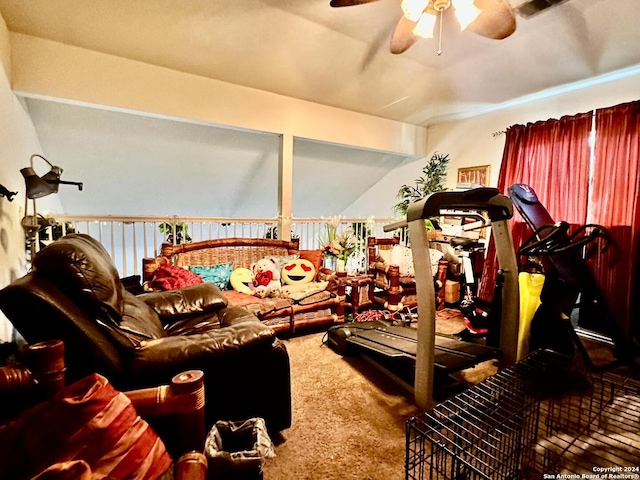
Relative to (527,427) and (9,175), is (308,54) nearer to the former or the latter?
(9,175)

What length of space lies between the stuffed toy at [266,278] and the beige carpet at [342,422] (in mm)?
707

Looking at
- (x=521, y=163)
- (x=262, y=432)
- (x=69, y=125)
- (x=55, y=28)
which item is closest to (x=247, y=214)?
(x=69, y=125)

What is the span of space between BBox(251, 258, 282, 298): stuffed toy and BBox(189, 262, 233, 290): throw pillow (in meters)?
0.29

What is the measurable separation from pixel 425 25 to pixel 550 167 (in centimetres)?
255

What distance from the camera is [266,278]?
330 cm

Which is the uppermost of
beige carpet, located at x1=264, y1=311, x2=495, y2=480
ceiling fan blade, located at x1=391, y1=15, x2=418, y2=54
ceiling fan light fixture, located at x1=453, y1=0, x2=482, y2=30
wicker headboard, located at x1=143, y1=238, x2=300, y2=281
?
ceiling fan blade, located at x1=391, y1=15, x2=418, y2=54

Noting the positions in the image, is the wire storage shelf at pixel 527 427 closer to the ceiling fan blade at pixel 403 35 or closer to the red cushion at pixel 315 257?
the red cushion at pixel 315 257

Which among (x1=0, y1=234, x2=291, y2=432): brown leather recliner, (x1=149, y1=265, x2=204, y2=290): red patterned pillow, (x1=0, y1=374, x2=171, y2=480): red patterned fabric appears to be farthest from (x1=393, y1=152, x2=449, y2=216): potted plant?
(x1=0, y1=374, x2=171, y2=480): red patterned fabric

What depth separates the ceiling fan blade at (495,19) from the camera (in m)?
1.92

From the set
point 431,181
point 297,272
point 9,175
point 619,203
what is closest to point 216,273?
point 297,272

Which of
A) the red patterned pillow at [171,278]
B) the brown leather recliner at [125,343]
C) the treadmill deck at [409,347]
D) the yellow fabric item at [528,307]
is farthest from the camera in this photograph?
the red patterned pillow at [171,278]

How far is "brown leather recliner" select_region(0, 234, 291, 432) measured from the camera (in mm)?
1131

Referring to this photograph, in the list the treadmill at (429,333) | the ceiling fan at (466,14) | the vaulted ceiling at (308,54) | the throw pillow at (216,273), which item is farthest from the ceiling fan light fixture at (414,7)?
the throw pillow at (216,273)

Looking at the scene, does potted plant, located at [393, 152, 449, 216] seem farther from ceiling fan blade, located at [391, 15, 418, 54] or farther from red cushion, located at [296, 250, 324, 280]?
ceiling fan blade, located at [391, 15, 418, 54]
